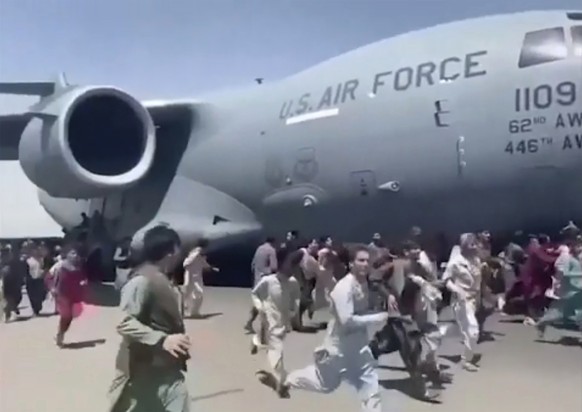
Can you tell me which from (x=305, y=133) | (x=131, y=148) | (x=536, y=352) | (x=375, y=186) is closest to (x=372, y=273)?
(x=536, y=352)

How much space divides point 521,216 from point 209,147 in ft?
13.9

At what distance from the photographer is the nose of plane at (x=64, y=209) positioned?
37.8ft

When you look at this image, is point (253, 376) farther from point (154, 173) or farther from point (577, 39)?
point (154, 173)

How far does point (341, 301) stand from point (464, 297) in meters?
1.76

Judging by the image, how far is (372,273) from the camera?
16.1ft

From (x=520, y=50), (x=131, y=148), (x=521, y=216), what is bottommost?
(x=521, y=216)

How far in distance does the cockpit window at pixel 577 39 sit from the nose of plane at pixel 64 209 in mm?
7227

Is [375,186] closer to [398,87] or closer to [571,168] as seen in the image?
A: [398,87]

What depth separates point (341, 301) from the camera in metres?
3.69

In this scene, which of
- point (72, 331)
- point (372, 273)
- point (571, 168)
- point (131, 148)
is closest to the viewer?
point (372, 273)

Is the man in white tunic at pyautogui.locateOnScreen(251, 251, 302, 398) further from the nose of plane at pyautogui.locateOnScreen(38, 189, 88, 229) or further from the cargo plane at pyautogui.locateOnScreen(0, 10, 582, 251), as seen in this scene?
the nose of plane at pyautogui.locateOnScreen(38, 189, 88, 229)

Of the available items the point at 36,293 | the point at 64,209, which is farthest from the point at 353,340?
the point at 64,209

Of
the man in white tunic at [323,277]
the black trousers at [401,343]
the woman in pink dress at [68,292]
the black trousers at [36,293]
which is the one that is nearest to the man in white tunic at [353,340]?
the black trousers at [401,343]

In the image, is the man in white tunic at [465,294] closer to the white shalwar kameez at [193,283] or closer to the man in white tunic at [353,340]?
the man in white tunic at [353,340]
